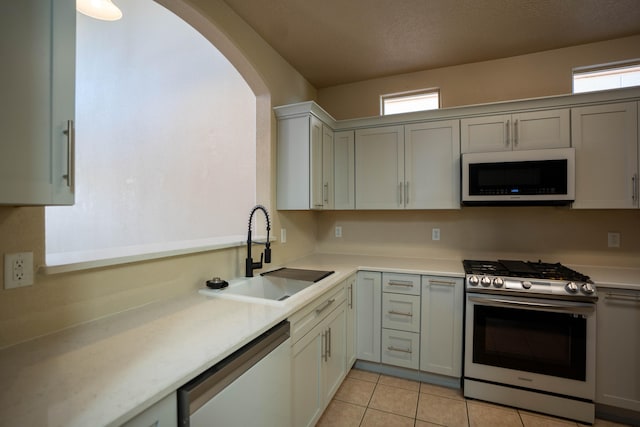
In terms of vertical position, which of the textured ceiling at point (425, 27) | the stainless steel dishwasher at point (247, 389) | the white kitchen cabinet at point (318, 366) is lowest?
the white kitchen cabinet at point (318, 366)

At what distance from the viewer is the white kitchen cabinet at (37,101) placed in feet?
2.52

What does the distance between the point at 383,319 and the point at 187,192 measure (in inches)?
91.9

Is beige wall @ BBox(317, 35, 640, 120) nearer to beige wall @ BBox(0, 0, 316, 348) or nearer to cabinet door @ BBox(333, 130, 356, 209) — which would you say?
cabinet door @ BBox(333, 130, 356, 209)

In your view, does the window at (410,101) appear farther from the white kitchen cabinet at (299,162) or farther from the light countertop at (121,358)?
the light countertop at (121,358)

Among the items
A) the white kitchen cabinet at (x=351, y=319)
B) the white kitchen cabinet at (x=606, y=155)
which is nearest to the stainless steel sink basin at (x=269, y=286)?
the white kitchen cabinet at (x=351, y=319)

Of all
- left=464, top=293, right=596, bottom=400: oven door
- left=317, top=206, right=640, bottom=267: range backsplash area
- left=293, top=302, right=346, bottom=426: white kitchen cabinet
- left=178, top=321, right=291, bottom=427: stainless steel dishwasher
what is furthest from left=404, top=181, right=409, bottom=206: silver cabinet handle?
left=178, top=321, right=291, bottom=427: stainless steel dishwasher

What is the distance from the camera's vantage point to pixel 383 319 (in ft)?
8.14

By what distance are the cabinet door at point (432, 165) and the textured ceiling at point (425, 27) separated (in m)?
0.65

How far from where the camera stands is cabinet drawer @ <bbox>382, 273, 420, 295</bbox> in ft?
7.80

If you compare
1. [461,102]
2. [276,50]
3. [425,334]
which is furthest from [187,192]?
[461,102]

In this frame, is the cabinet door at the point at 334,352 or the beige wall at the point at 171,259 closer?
A: the beige wall at the point at 171,259

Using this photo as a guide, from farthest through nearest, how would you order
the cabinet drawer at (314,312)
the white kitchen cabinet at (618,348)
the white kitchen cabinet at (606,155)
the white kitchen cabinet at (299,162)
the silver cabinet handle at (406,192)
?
the silver cabinet handle at (406,192) → the white kitchen cabinet at (299,162) → the white kitchen cabinet at (606,155) → the white kitchen cabinet at (618,348) → the cabinet drawer at (314,312)

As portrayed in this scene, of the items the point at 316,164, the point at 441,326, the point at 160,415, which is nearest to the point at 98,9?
the point at 316,164

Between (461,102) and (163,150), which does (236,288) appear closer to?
(163,150)
